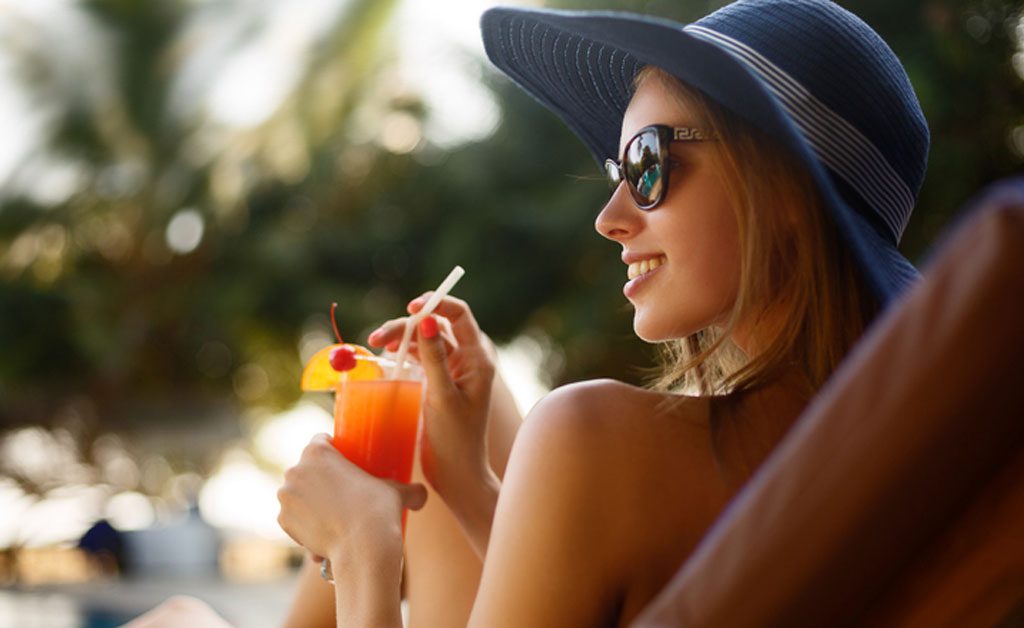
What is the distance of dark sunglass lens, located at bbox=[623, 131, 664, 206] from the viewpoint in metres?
1.42

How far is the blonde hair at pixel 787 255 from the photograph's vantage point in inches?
52.6

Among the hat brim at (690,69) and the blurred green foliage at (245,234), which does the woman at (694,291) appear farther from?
the blurred green foliage at (245,234)

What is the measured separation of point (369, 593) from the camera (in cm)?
135

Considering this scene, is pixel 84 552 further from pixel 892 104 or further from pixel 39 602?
pixel 892 104

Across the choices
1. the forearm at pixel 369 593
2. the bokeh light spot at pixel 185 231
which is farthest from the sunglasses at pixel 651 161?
the bokeh light spot at pixel 185 231

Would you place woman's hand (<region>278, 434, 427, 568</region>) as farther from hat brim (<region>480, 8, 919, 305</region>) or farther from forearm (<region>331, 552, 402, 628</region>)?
hat brim (<region>480, 8, 919, 305</region>)

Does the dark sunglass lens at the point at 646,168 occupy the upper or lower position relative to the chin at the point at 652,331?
upper

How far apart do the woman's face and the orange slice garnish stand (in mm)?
493

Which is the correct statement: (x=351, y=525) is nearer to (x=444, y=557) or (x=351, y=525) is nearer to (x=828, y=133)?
(x=444, y=557)

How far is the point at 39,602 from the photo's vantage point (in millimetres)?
8805

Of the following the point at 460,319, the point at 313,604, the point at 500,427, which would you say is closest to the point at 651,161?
the point at 460,319

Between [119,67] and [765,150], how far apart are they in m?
13.0

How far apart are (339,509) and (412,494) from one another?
15 cm

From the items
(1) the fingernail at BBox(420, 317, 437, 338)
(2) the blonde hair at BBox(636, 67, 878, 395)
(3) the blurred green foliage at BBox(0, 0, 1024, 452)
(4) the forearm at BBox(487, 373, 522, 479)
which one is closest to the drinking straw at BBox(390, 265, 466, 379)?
(1) the fingernail at BBox(420, 317, 437, 338)
